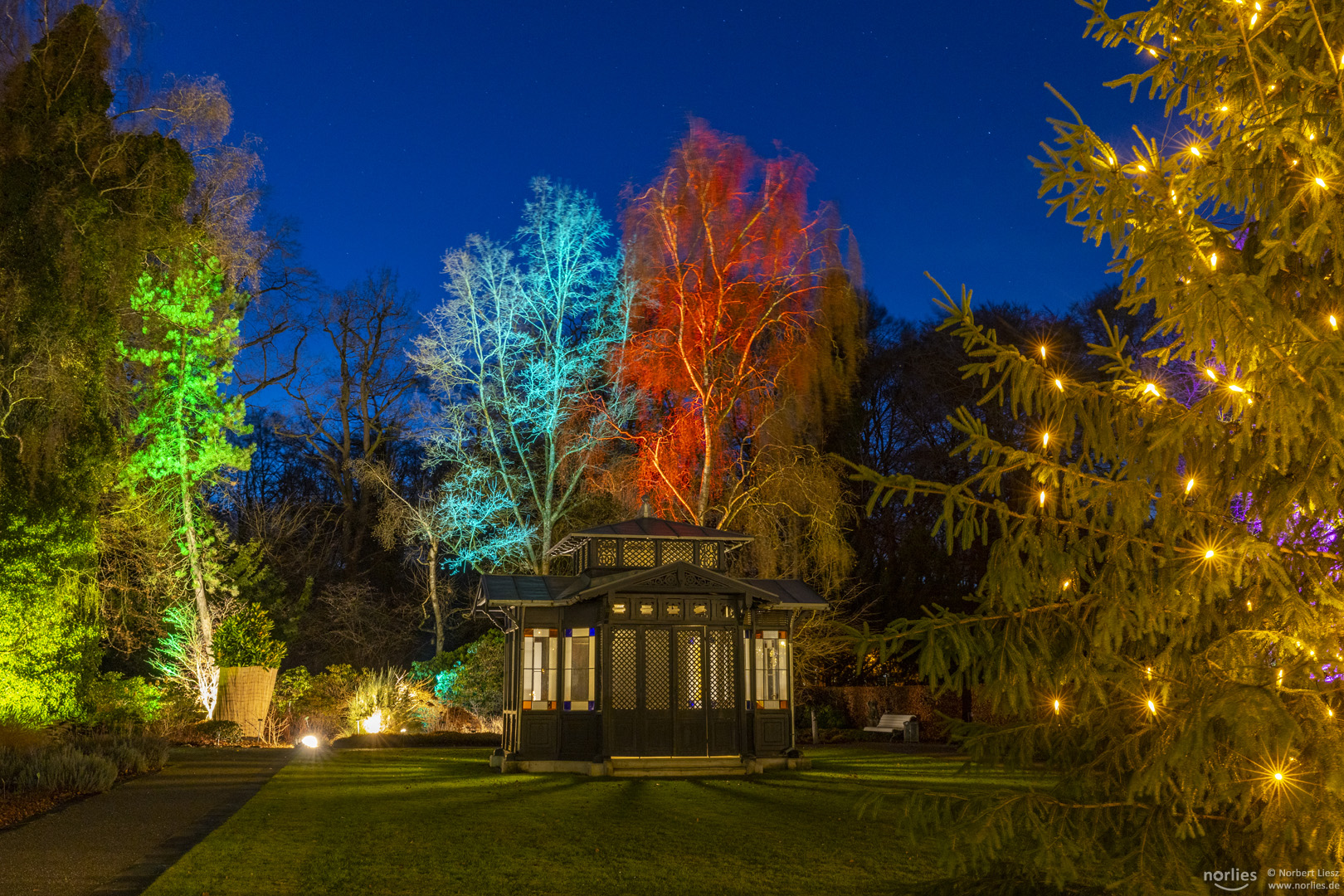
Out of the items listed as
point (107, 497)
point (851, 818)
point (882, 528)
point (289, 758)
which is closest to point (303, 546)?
point (107, 497)

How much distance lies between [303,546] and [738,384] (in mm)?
17965

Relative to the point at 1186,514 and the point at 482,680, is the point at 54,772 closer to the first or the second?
the point at 482,680

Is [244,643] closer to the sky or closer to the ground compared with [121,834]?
closer to the sky

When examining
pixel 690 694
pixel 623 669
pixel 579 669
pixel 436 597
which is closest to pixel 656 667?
pixel 623 669

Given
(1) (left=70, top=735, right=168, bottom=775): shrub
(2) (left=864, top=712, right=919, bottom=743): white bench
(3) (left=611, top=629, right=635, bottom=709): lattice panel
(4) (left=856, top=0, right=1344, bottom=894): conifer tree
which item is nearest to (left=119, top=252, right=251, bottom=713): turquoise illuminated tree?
(1) (left=70, top=735, right=168, bottom=775): shrub

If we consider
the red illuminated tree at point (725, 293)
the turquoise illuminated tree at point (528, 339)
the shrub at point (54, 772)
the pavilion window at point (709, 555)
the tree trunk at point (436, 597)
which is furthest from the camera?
the tree trunk at point (436, 597)

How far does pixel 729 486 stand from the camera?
21.0 meters

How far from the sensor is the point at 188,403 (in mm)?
20719

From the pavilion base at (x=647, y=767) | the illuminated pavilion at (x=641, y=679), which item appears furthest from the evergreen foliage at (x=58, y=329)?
the pavilion base at (x=647, y=767)

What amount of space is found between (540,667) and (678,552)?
9.45 feet

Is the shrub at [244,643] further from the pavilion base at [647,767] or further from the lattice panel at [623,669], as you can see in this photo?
the lattice panel at [623,669]

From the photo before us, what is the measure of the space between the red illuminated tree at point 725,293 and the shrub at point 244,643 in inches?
349

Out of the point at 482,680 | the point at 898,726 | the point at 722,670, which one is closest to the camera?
the point at 722,670

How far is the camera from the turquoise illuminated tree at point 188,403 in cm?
1983
